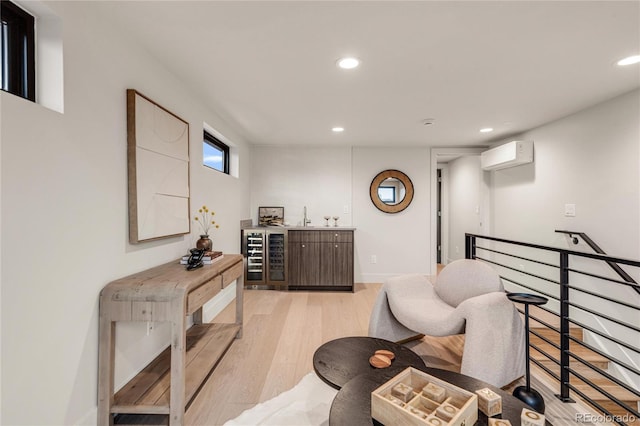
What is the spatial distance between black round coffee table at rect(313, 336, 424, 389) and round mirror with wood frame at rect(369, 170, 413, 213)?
130 inches

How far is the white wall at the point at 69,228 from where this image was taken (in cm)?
118

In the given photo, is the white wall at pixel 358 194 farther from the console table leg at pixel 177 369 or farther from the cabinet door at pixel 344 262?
the console table leg at pixel 177 369

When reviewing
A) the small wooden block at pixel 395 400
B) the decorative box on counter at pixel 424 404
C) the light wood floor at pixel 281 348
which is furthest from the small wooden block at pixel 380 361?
the light wood floor at pixel 281 348

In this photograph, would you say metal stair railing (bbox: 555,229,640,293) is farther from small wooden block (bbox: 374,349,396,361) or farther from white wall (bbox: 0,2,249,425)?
white wall (bbox: 0,2,249,425)

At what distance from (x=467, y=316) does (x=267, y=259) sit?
9.94 feet

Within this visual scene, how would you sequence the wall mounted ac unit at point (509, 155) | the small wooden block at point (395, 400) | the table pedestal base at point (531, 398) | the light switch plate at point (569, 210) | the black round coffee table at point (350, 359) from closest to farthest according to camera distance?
the small wooden block at point (395, 400) < the black round coffee table at point (350, 359) < the table pedestal base at point (531, 398) < the light switch plate at point (569, 210) < the wall mounted ac unit at point (509, 155)

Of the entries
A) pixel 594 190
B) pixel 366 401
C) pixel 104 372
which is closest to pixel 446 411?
pixel 366 401

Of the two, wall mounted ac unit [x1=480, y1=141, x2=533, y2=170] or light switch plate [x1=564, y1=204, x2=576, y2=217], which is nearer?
light switch plate [x1=564, y1=204, x2=576, y2=217]

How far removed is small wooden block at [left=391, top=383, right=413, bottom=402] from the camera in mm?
1113

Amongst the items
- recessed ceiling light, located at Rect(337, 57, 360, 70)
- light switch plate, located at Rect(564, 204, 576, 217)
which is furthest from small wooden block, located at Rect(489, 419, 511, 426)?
light switch plate, located at Rect(564, 204, 576, 217)

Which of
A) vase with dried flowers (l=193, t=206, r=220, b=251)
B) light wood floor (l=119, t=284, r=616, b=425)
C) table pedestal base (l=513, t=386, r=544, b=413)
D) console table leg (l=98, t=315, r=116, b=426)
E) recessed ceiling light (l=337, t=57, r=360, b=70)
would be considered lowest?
light wood floor (l=119, t=284, r=616, b=425)

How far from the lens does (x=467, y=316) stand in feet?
6.42

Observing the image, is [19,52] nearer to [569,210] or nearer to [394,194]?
[394,194]

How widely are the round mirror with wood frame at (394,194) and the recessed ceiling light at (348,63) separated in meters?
2.96
